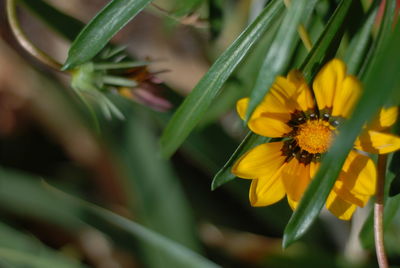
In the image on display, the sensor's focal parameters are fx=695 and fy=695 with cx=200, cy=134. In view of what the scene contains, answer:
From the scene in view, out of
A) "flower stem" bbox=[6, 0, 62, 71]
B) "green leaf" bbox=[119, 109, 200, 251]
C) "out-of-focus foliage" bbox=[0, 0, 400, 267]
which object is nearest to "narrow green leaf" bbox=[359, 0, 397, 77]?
"out-of-focus foliage" bbox=[0, 0, 400, 267]

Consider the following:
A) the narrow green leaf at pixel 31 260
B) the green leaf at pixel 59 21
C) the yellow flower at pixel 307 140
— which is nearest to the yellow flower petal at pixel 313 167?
the yellow flower at pixel 307 140

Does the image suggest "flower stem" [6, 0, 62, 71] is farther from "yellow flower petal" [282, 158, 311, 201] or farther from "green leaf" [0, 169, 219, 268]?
"green leaf" [0, 169, 219, 268]

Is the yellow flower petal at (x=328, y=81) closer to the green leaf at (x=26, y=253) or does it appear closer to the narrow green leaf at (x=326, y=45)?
the narrow green leaf at (x=326, y=45)

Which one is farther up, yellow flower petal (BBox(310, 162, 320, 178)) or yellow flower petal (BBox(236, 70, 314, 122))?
yellow flower petal (BBox(236, 70, 314, 122))

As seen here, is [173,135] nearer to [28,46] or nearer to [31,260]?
[28,46]

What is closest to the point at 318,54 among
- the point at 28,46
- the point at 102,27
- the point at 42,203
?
the point at 102,27

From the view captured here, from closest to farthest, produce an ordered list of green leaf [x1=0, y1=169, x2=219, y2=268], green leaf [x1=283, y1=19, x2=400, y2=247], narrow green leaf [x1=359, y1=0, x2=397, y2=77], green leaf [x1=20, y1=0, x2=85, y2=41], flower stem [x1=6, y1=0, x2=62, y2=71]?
green leaf [x1=283, y1=19, x2=400, y2=247] → narrow green leaf [x1=359, y1=0, x2=397, y2=77] → flower stem [x1=6, y1=0, x2=62, y2=71] → green leaf [x1=20, y1=0, x2=85, y2=41] → green leaf [x1=0, y1=169, x2=219, y2=268]
